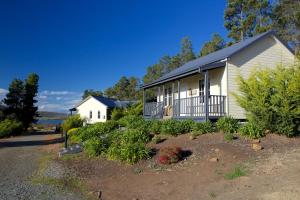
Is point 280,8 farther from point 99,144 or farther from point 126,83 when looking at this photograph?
point 126,83

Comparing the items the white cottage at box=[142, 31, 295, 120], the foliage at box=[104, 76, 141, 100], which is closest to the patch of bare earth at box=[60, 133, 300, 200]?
the white cottage at box=[142, 31, 295, 120]

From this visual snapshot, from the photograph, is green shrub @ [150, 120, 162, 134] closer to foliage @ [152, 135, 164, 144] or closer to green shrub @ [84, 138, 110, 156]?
foliage @ [152, 135, 164, 144]

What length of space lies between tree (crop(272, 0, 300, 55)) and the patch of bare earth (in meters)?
23.7

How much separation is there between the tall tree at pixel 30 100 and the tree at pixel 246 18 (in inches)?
1125

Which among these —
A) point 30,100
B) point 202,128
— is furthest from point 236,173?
point 30,100

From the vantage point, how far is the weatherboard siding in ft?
55.8

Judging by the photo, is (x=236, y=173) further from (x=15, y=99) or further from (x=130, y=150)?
(x=15, y=99)

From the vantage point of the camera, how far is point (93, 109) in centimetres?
4747

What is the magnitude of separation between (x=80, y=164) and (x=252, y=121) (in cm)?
750

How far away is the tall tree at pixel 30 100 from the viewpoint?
1634 inches

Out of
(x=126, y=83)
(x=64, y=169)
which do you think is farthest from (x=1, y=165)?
(x=126, y=83)

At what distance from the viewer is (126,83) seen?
83000 millimetres

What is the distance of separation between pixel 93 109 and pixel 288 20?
30349mm

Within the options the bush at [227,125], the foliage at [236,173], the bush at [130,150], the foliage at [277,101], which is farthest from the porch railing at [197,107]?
the foliage at [236,173]
